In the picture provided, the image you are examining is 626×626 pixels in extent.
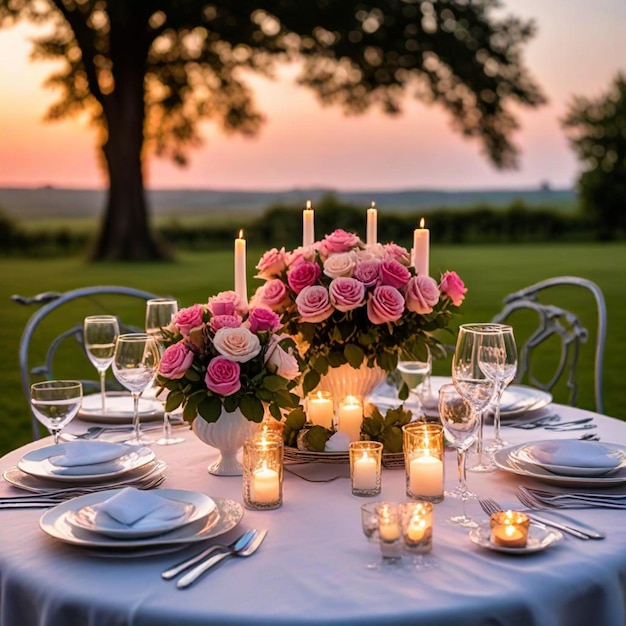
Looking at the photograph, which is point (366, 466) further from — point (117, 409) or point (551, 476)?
point (117, 409)

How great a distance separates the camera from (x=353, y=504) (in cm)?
173

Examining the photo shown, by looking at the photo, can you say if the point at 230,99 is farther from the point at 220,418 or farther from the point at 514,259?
the point at 220,418

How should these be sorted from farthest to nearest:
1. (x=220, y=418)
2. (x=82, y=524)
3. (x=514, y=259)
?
(x=514, y=259), (x=220, y=418), (x=82, y=524)

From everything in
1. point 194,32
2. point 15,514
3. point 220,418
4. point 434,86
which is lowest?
point 15,514

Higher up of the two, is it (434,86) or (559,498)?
(434,86)

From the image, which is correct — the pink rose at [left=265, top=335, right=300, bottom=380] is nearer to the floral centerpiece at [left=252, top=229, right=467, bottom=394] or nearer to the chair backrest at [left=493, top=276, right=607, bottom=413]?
the floral centerpiece at [left=252, top=229, right=467, bottom=394]

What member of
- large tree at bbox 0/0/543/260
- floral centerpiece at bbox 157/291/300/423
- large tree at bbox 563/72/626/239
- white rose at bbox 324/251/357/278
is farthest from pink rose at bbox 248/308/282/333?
large tree at bbox 563/72/626/239

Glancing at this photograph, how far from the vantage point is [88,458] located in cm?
189

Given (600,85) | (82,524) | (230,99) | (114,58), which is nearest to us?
(82,524)

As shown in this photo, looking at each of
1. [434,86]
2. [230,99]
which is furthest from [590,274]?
[230,99]

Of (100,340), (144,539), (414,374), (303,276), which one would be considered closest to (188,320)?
(303,276)

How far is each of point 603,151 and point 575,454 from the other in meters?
25.6

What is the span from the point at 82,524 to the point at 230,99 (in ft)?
53.6

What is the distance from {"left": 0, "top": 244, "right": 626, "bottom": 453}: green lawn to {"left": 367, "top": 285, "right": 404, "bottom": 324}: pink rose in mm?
4532
